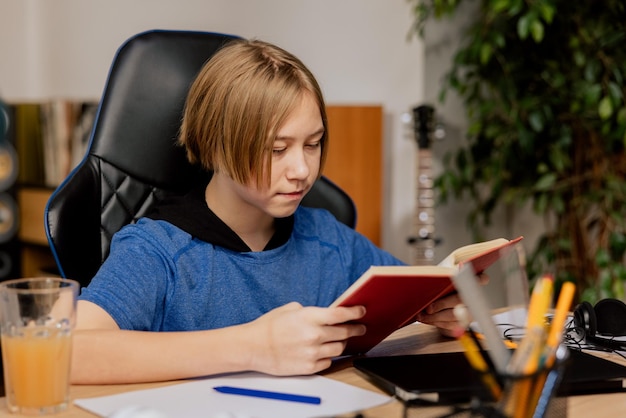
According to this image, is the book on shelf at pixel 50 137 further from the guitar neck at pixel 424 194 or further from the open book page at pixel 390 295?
the open book page at pixel 390 295

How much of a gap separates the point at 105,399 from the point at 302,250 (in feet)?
1.76

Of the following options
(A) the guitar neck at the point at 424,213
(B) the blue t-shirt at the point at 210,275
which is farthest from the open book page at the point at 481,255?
(A) the guitar neck at the point at 424,213

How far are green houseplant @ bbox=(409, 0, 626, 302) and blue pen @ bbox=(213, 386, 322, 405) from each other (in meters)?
1.67

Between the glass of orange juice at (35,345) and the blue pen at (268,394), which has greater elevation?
the glass of orange juice at (35,345)

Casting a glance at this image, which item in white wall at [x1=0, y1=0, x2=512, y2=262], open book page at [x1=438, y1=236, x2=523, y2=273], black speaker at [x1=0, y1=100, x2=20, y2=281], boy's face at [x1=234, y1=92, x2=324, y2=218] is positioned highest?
white wall at [x1=0, y1=0, x2=512, y2=262]

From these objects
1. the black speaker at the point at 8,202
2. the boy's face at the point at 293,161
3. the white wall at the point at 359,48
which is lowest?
the black speaker at the point at 8,202

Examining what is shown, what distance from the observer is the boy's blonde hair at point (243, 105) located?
1.14 m

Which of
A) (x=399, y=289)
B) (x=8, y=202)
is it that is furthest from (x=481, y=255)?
(x=8, y=202)

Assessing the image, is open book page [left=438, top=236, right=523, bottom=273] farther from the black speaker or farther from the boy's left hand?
the black speaker

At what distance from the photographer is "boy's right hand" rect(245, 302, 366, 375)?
3.02ft

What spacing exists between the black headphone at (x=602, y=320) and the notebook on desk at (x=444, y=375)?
12 cm

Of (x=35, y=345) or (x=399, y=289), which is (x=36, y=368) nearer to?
(x=35, y=345)

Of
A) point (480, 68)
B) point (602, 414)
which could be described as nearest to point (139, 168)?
point (602, 414)

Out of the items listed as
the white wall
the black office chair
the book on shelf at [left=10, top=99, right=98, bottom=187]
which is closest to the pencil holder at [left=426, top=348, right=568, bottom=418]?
the black office chair
